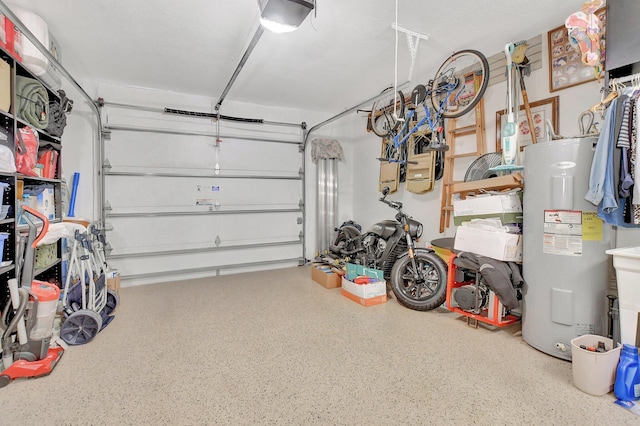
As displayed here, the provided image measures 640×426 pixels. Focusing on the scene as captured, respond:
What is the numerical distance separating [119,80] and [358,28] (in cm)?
319

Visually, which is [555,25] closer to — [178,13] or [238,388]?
[178,13]

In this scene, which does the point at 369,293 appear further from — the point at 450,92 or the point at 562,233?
the point at 450,92

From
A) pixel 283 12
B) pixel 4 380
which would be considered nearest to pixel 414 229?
pixel 283 12

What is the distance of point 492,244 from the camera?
2402 mm

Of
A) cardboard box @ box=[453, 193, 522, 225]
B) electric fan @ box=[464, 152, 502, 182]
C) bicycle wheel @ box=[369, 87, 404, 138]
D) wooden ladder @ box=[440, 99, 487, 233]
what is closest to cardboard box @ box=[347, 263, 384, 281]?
wooden ladder @ box=[440, 99, 487, 233]

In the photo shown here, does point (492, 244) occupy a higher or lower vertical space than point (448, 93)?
lower

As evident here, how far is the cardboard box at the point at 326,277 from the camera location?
12.6 feet

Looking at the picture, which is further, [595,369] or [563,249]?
[563,249]

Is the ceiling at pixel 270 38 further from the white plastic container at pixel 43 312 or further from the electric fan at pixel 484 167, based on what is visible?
the white plastic container at pixel 43 312

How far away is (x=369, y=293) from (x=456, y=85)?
2.40 metres

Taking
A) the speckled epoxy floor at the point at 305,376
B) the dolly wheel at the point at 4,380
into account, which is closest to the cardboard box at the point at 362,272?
the speckled epoxy floor at the point at 305,376

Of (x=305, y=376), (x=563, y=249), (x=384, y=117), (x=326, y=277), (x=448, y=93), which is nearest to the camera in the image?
(x=305, y=376)

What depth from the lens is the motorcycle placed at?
2.96m

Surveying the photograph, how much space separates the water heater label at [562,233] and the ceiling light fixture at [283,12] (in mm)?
2179
